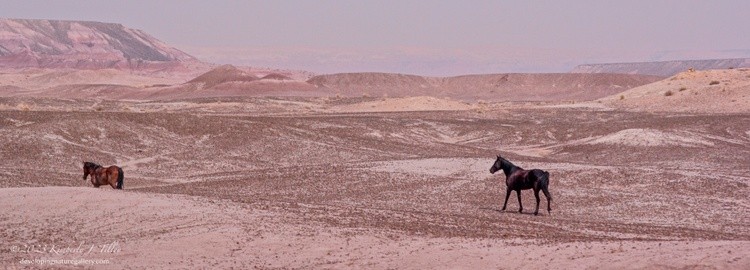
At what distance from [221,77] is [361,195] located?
128 meters

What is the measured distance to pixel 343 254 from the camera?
1584 cm

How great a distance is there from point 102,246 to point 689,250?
10420 millimetres

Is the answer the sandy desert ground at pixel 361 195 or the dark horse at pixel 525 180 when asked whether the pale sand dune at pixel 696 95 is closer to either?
the sandy desert ground at pixel 361 195

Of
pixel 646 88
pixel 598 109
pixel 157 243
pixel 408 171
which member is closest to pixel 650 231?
pixel 157 243

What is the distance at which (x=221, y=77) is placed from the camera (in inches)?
6088

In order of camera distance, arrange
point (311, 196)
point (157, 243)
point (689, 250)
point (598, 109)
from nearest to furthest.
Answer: point (689, 250) < point (157, 243) < point (311, 196) < point (598, 109)

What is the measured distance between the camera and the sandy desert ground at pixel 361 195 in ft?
51.1

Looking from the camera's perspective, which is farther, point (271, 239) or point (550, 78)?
point (550, 78)

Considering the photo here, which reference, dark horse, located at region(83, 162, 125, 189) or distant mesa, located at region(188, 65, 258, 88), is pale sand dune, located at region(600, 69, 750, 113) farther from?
distant mesa, located at region(188, 65, 258, 88)

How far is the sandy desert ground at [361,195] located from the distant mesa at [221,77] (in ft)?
280

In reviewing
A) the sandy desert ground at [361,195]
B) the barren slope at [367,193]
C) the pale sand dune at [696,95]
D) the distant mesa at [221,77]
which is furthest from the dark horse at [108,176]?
the distant mesa at [221,77]

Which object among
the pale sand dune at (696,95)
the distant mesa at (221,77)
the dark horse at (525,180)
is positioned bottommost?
the dark horse at (525,180)

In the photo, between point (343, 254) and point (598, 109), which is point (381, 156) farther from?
point (598, 109)

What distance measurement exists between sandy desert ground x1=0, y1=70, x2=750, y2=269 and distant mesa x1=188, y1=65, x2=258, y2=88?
85354mm
